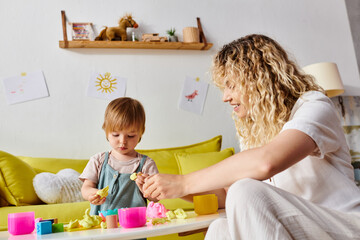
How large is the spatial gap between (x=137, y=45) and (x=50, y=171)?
49.7 inches

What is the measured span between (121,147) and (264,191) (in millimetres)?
948

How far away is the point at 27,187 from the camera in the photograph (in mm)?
2205

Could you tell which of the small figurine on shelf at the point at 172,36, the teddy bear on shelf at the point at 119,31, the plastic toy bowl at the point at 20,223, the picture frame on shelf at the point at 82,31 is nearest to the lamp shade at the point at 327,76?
the small figurine on shelf at the point at 172,36

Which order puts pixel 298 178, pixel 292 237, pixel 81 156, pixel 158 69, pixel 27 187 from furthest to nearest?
pixel 158 69 < pixel 81 156 < pixel 27 187 < pixel 298 178 < pixel 292 237

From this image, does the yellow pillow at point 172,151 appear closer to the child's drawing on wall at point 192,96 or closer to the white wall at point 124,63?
the white wall at point 124,63

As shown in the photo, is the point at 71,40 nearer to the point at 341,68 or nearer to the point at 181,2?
the point at 181,2

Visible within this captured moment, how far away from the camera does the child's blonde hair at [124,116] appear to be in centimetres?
169

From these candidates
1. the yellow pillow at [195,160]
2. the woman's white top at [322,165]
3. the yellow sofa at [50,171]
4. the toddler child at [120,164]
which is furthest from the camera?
the yellow pillow at [195,160]

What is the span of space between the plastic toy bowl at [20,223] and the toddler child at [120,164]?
1.42 ft

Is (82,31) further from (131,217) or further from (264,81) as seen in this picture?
(131,217)

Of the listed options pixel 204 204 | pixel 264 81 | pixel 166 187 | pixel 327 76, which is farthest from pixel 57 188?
pixel 327 76

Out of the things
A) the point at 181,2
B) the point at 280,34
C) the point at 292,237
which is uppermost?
the point at 181,2

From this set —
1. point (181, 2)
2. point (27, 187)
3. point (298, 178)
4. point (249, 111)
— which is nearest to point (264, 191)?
point (298, 178)

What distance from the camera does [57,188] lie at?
86.7 inches
